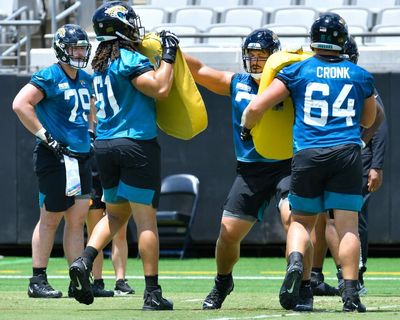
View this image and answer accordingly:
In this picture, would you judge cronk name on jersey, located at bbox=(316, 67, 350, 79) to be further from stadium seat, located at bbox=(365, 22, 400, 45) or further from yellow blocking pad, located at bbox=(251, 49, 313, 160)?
stadium seat, located at bbox=(365, 22, 400, 45)

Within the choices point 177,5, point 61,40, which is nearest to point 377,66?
point 177,5

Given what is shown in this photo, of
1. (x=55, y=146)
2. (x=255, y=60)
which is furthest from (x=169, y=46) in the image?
(x=55, y=146)

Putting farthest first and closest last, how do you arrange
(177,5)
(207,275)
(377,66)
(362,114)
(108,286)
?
(177,5) → (377,66) → (207,275) → (108,286) → (362,114)

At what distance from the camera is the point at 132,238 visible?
14445 mm

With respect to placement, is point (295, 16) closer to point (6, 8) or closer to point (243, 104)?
point (6, 8)

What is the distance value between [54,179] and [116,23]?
1955mm

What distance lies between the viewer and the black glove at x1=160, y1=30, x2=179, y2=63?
7.91m

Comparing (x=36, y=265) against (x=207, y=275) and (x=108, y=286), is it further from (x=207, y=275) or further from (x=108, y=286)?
(x=207, y=275)

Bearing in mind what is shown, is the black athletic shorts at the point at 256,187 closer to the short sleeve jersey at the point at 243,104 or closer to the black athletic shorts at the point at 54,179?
the short sleeve jersey at the point at 243,104

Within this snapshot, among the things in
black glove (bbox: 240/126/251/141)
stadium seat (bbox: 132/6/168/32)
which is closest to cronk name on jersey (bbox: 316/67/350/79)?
black glove (bbox: 240/126/251/141)

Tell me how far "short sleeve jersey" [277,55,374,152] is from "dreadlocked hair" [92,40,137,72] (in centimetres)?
118

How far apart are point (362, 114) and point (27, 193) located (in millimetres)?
7587

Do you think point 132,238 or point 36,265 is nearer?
point 36,265

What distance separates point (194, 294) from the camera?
32.4 feet
